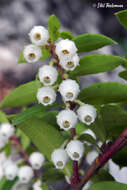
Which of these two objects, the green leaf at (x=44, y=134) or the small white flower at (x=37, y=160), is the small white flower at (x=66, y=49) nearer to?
the green leaf at (x=44, y=134)

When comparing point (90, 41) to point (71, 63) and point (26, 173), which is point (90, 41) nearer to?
point (71, 63)

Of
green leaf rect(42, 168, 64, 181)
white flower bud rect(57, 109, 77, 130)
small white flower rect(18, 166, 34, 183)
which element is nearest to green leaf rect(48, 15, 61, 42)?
white flower bud rect(57, 109, 77, 130)

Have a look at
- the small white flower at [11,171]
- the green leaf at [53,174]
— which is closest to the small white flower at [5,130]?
the small white flower at [11,171]

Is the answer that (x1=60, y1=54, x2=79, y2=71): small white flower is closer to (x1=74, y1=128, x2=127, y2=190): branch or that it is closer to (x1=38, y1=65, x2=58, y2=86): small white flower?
(x1=38, y1=65, x2=58, y2=86): small white flower

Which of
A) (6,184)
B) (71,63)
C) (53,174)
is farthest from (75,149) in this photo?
(6,184)

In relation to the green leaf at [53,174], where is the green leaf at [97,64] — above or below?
above

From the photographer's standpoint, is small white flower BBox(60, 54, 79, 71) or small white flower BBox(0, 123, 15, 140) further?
small white flower BBox(0, 123, 15, 140)

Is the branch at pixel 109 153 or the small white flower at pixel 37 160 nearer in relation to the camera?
the branch at pixel 109 153
